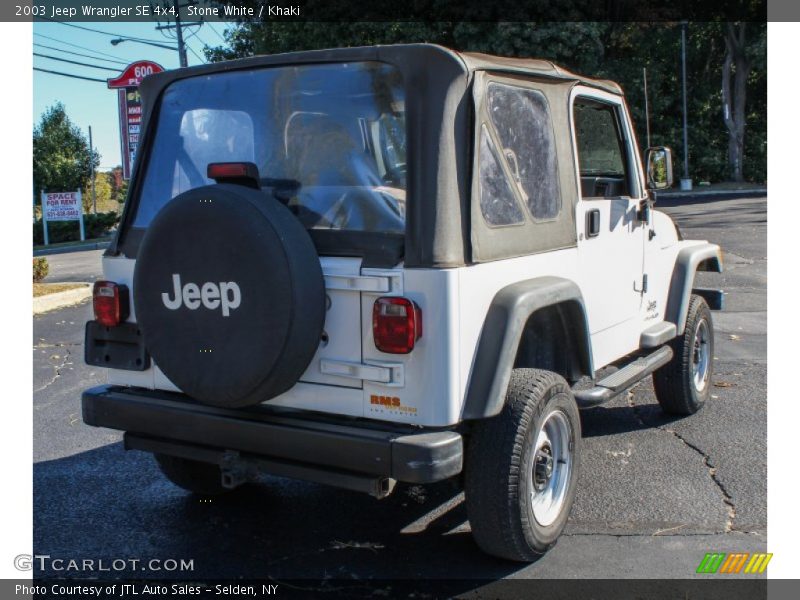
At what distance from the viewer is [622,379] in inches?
187

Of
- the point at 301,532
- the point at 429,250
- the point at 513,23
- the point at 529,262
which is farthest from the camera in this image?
the point at 513,23

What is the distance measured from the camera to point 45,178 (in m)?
47.0

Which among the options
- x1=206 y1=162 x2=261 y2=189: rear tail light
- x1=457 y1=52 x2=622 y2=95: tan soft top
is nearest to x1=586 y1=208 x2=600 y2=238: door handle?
x1=457 y1=52 x2=622 y2=95: tan soft top

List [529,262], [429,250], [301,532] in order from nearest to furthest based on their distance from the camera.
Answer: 1. [429,250]
2. [529,262]
3. [301,532]

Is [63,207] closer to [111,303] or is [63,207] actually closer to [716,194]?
[716,194]

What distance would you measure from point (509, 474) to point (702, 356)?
10.7 ft

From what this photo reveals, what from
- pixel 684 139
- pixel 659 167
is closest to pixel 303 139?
pixel 659 167

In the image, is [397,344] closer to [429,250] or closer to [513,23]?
[429,250]

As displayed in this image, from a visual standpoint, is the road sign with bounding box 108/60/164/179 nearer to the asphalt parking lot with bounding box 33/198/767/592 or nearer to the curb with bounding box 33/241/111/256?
the curb with bounding box 33/241/111/256

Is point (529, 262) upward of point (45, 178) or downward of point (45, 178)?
downward

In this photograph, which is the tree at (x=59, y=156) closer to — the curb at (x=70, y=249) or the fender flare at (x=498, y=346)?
the curb at (x=70, y=249)

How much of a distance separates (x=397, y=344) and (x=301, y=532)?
4.63 feet

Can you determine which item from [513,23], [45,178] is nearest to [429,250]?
[513,23]

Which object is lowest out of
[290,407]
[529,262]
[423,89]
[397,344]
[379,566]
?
[379,566]
